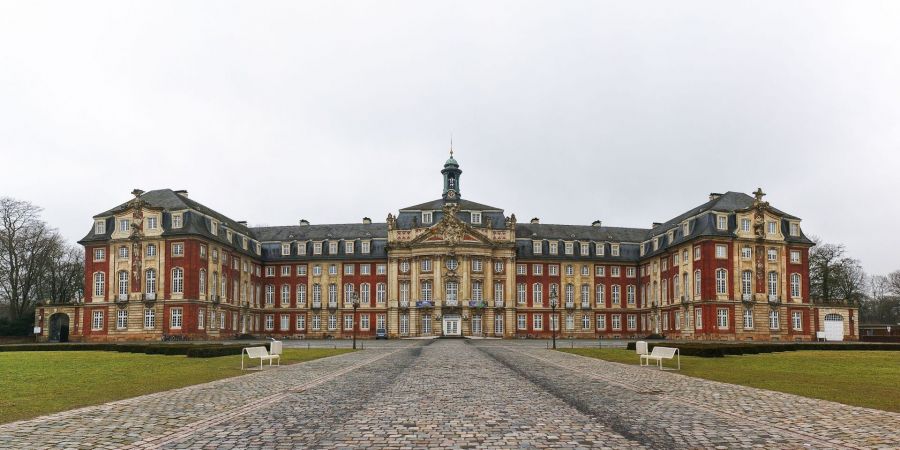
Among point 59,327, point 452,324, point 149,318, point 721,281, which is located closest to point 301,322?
point 452,324

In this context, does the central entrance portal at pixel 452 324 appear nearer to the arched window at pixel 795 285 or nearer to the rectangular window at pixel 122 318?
the rectangular window at pixel 122 318

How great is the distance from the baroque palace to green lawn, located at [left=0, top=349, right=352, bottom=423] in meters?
37.8

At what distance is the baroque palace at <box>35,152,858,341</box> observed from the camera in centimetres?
6600

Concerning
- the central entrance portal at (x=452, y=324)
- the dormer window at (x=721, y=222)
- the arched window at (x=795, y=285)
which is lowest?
the central entrance portal at (x=452, y=324)

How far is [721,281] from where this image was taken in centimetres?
6675

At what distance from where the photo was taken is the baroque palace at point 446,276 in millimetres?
66000

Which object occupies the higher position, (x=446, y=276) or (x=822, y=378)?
(x=446, y=276)

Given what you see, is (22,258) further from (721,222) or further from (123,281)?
(721,222)

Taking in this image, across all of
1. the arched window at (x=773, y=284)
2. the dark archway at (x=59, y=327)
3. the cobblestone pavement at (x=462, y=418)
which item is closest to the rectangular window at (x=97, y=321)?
the dark archway at (x=59, y=327)

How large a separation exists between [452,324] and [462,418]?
6801 cm

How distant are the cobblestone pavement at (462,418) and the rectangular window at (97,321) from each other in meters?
53.4

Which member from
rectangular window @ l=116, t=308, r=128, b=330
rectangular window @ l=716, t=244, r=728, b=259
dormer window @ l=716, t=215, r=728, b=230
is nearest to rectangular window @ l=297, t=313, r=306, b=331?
rectangular window @ l=116, t=308, r=128, b=330

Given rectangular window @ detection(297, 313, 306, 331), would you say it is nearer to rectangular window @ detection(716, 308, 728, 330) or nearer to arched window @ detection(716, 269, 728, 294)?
rectangular window @ detection(716, 308, 728, 330)

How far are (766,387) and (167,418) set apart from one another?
1521cm
